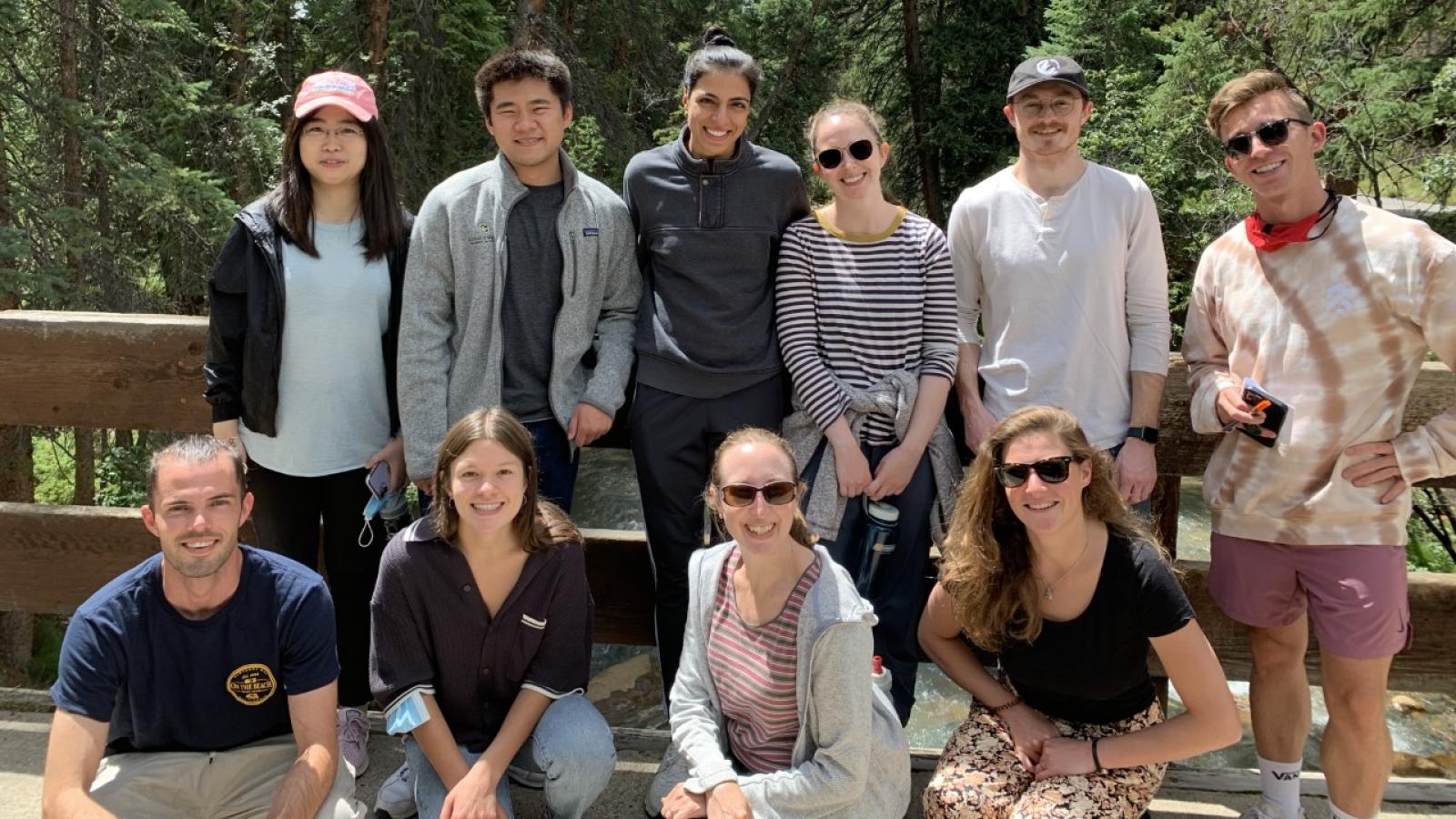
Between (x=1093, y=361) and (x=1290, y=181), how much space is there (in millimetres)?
648

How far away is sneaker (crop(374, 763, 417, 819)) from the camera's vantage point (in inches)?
121

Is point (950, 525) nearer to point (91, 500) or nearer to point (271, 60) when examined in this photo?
point (91, 500)

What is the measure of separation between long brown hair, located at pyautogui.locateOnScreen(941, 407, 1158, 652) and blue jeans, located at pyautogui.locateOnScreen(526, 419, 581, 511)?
3.63ft

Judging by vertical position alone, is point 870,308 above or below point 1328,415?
above

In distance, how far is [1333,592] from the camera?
9.66 ft

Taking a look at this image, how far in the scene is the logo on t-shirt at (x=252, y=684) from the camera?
278 centimetres

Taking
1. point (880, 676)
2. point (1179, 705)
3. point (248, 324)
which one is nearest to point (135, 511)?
point (248, 324)

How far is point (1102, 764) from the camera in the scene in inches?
112

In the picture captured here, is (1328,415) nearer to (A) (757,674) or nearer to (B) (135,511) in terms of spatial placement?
(A) (757,674)

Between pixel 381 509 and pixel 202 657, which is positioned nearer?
pixel 202 657

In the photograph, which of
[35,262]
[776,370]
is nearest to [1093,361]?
[776,370]

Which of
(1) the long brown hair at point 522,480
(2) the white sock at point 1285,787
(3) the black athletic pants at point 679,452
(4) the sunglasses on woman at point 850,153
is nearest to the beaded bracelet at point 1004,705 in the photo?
(2) the white sock at point 1285,787

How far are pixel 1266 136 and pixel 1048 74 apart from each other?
57 centimetres

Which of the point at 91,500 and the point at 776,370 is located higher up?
the point at 776,370
